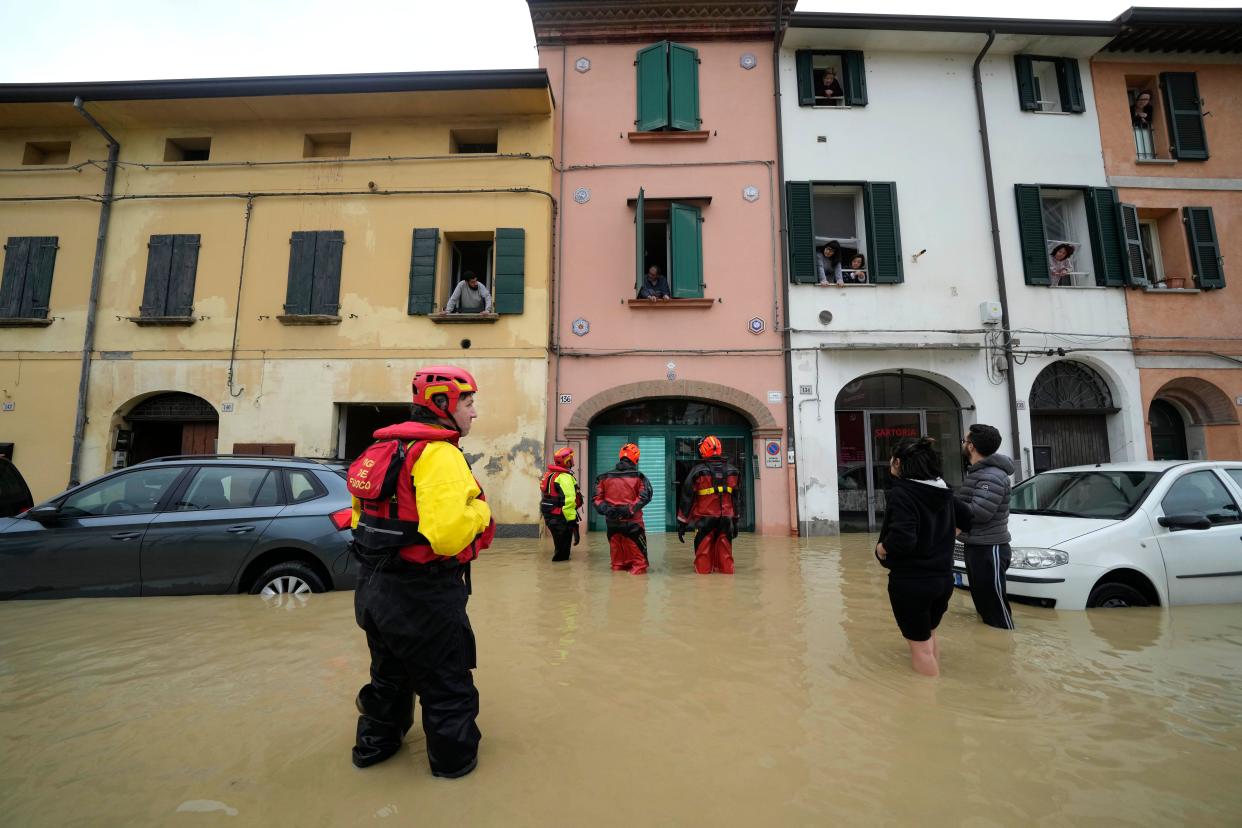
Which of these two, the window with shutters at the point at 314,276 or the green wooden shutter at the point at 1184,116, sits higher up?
the green wooden shutter at the point at 1184,116

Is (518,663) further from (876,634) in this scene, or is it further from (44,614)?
(44,614)

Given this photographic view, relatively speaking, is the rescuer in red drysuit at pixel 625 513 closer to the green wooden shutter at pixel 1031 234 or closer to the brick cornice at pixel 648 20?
the green wooden shutter at pixel 1031 234

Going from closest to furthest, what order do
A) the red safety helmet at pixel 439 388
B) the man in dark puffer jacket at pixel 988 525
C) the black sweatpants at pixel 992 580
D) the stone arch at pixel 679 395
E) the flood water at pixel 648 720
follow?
the flood water at pixel 648 720
the red safety helmet at pixel 439 388
the man in dark puffer jacket at pixel 988 525
the black sweatpants at pixel 992 580
the stone arch at pixel 679 395

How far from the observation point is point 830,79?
1156cm

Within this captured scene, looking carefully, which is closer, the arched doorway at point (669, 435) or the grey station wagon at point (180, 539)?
the grey station wagon at point (180, 539)

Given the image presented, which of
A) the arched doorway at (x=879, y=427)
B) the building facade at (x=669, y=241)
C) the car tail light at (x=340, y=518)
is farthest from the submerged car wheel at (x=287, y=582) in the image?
the arched doorway at (x=879, y=427)

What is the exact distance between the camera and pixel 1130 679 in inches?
134

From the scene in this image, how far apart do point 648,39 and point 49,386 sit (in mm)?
13389

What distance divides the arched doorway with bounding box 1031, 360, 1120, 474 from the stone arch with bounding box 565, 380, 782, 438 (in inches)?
208

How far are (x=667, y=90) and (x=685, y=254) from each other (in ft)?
11.2

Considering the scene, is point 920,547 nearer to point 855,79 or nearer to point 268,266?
point 855,79

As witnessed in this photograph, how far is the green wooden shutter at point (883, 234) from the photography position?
426 inches

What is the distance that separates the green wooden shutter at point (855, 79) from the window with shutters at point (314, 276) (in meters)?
10.5

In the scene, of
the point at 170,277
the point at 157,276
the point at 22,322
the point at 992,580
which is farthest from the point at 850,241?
the point at 22,322
